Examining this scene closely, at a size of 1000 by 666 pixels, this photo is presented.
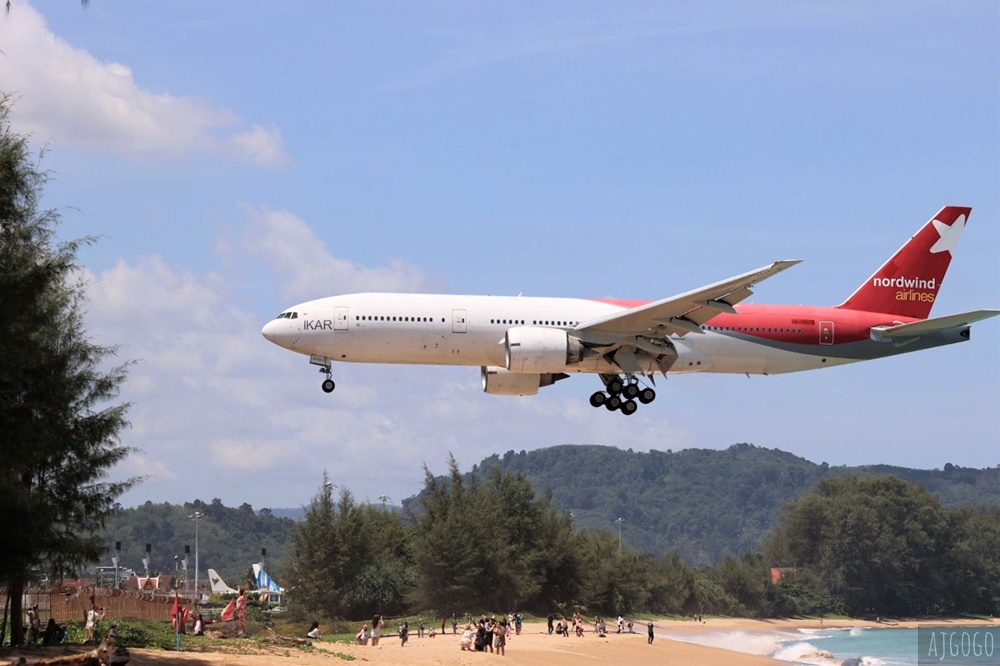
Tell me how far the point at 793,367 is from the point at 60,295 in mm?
25998

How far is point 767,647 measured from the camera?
3723 inches

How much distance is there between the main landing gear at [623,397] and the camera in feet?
143

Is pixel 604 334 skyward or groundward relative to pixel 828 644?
skyward

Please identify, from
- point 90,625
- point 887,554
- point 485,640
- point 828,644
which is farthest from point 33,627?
point 887,554

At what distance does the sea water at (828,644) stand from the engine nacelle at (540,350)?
48.1m

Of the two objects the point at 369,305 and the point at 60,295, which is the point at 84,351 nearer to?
the point at 60,295

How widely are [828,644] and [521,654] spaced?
2678 inches

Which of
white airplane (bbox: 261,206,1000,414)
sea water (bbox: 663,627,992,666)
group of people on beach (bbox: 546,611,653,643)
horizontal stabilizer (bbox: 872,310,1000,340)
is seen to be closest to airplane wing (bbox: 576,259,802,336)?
white airplane (bbox: 261,206,1000,414)

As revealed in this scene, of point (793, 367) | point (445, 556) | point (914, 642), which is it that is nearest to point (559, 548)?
point (445, 556)

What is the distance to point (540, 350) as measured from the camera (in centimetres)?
4069

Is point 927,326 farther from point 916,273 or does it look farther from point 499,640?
point 499,640

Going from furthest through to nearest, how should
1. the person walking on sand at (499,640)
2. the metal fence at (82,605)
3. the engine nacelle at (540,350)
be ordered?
1. the person walking on sand at (499,640)
2. the engine nacelle at (540,350)
3. the metal fence at (82,605)

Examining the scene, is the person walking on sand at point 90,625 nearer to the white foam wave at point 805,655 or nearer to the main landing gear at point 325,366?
the main landing gear at point 325,366

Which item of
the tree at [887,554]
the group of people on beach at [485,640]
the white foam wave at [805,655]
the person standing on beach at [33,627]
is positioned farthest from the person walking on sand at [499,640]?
the tree at [887,554]
